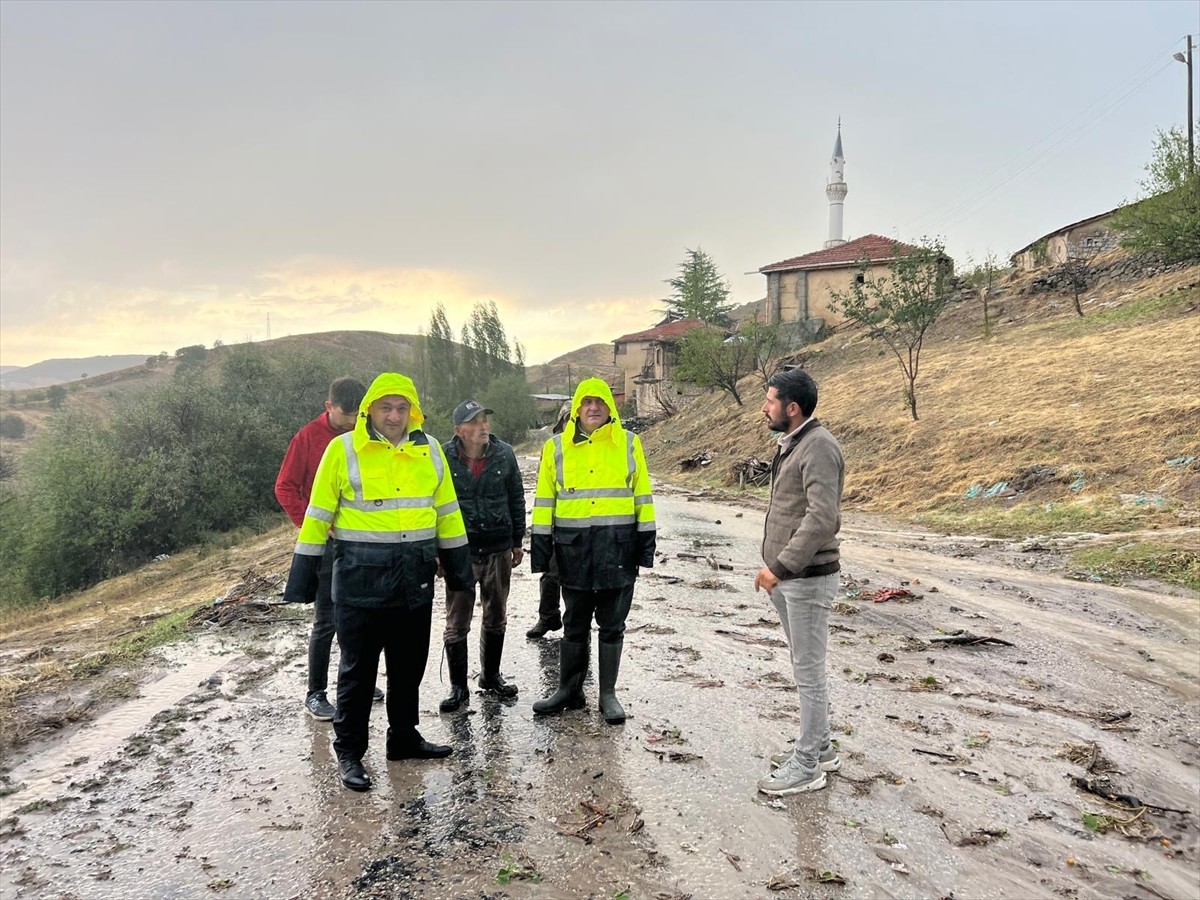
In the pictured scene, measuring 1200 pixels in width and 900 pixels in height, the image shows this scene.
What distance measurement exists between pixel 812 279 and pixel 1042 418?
2702 cm

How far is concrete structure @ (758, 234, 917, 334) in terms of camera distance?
3988 cm

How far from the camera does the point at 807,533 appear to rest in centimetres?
339

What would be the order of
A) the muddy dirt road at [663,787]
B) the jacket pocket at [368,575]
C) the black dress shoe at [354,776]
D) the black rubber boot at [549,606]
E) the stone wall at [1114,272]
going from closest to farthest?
1. the muddy dirt road at [663,787]
2. the jacket pocket at [368,575]
3. the black dress shoe at [354,776]
4. the black rubber boot at [549,606]
5. the stone wall at [1114,272]

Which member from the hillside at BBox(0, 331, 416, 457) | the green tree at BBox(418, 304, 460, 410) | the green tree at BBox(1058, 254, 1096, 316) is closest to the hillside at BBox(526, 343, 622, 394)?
the hillside at BBox(0, 331, 416, 457)

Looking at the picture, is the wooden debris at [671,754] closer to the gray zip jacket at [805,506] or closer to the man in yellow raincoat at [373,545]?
the gray zip jacket at [805,506]

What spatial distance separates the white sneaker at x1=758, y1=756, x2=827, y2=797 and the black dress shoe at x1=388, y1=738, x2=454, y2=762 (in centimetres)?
182

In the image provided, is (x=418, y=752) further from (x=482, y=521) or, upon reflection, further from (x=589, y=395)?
(x=589, y=395)

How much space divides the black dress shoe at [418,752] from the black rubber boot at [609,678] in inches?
41.0

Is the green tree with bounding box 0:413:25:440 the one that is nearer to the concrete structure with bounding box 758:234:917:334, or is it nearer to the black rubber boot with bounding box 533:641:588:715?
the concrete structure with bounding box 758:234:917:334

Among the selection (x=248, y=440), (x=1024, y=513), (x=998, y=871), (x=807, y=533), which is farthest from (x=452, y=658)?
(x=248, y=440)

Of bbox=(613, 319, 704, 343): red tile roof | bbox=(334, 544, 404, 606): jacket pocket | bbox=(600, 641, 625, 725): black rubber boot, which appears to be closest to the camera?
bbox=(334, 544, 404, 606): jacket pocket

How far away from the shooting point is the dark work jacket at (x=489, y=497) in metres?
4.77

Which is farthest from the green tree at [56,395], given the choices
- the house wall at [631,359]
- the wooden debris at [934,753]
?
the wooden debris at [934,753]

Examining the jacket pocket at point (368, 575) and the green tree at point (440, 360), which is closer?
the jacket pocket at point (368, 575)
